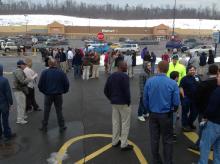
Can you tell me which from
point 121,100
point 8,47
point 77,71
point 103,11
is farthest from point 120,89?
point 103,11

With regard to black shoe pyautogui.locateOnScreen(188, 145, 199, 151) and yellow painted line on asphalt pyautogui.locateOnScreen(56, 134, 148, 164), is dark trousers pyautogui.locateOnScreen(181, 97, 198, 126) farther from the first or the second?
yellow painted line on asphalt pyautogui.locateOnScreen(56, 134, 148, 164)

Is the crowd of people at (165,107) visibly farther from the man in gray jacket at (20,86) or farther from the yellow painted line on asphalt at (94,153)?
the man in gray jacket at (20,86)

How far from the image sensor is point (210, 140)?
5.29 metres

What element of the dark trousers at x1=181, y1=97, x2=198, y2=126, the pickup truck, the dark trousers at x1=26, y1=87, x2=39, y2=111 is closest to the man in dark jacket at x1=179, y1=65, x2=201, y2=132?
the dark trousers at x1=181, y1=97, x2=198, y2=126

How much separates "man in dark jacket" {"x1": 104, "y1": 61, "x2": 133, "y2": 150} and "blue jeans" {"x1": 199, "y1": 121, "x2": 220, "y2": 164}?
1.81m

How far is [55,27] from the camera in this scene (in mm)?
97188

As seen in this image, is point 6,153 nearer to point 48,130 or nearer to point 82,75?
point 48,130

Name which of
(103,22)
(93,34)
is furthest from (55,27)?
(103,22)

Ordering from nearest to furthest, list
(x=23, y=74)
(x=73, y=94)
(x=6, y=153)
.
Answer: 1. (x=6, y=153)
2. (x=23, y=74)
3. (x=73, y=94)

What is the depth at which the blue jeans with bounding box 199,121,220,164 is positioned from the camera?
522 centimetres

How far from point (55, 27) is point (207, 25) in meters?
65.5

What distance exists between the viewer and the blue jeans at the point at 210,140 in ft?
17.1

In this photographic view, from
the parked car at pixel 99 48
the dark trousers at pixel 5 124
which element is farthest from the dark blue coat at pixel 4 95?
the parked car at pixel 99 48

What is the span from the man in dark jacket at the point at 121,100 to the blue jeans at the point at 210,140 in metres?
1.81
